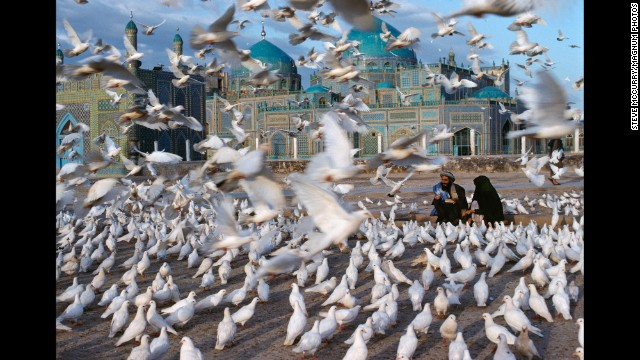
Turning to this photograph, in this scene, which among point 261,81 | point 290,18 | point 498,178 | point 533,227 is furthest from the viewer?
point 498,178

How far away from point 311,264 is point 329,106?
30.9 metres

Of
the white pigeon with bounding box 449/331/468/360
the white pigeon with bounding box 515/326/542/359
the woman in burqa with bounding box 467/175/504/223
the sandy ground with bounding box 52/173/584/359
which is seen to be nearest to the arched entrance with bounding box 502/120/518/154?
the woman in burqa with bounding box 467/175/504/223

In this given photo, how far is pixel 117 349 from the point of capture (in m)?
5.18

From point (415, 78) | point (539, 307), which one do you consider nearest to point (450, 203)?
point (539, 307)

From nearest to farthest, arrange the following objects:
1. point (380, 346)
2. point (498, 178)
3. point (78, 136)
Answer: point (380, 346) → point (78, 136) → point (498, 178)

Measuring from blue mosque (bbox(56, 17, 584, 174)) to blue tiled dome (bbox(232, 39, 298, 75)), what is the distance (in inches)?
2.3

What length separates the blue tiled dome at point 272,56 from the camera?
141 feet

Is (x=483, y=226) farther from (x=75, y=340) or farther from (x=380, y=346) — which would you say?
(x=75, y=340)

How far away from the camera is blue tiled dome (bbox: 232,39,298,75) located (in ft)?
141

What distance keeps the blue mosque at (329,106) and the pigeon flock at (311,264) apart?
22.6 meters

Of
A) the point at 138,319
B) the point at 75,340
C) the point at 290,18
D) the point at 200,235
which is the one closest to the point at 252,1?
the point at 290,18

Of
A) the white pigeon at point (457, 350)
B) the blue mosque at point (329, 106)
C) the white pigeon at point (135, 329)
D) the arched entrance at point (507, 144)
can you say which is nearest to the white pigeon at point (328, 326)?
the white pigeon at point (457, 350)

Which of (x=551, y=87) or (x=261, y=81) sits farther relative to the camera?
(x=261, y=81)

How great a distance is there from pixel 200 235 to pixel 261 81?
4.30 meters
